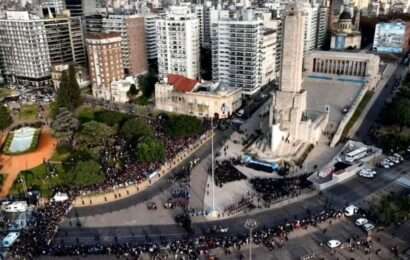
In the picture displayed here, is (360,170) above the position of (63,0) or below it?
below

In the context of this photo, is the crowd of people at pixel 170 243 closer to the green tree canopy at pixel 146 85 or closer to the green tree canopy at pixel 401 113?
the green tree canopy at pixel 401 113

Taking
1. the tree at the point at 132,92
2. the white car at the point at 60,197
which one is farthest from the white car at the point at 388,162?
the tree at the point at 132,92

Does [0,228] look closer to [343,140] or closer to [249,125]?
[249,125]

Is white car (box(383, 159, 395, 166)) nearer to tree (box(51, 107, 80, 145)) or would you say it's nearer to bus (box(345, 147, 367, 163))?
bus (box(345, 147, 367, 163))

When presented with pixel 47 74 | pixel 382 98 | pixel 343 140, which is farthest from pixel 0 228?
pixel 382 98

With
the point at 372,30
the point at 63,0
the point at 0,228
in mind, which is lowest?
the point at 0,228

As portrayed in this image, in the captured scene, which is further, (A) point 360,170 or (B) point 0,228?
(A) point 360,170
